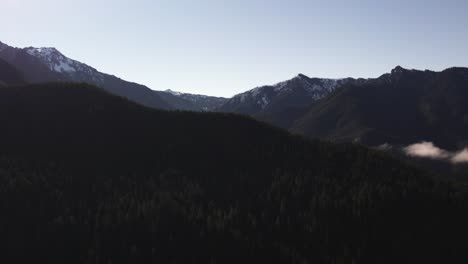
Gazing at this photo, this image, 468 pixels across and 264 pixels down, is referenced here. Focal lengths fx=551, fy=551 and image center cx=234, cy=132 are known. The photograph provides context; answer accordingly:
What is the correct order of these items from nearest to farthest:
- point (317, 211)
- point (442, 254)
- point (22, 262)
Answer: point (22, 262)
point (442, 254)
point (317, 211)

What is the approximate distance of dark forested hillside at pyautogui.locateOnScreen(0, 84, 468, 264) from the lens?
416 feet

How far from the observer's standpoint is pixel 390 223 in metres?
141

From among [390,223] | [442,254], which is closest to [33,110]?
[390,223]

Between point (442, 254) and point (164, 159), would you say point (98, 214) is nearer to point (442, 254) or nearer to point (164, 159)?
point (164, 159)

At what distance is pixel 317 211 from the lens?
147625 millimetres

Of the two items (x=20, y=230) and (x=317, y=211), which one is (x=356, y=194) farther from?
(x=20, y=230)

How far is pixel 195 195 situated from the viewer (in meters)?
154

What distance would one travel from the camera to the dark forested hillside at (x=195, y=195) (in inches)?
4990

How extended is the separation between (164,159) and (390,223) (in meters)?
71.6

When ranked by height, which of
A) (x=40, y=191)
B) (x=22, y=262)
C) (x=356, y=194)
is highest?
(x=356, y=194)

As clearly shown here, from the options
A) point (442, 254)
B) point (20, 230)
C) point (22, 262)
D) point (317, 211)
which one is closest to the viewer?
point (22, 262)

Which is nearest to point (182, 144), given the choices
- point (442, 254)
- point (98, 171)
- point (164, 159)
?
point (164, 159)

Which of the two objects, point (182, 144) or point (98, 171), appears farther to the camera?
point (182, 144)

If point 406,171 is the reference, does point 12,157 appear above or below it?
below
